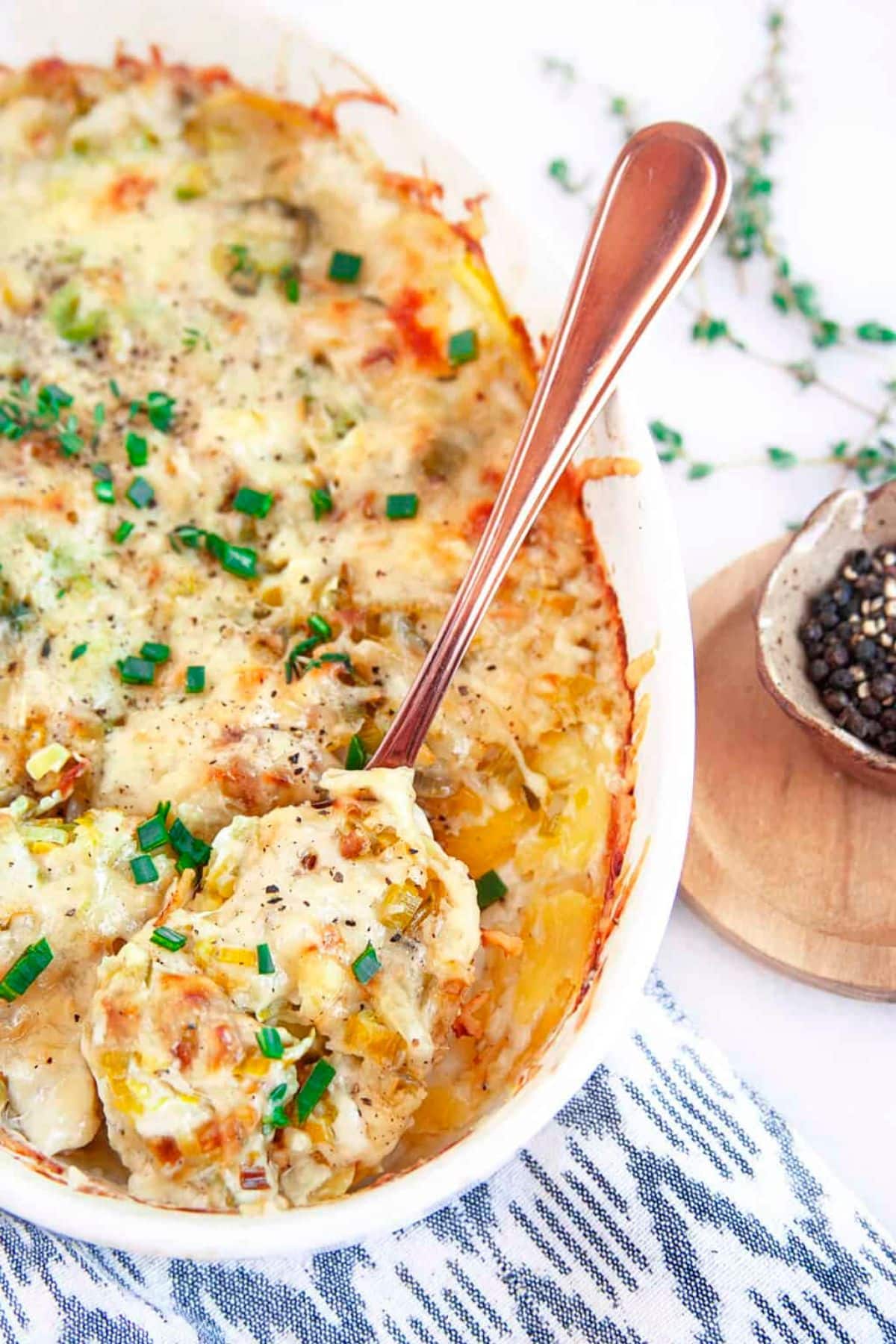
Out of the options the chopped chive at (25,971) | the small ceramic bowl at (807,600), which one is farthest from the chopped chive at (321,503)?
the chopped chive at (25,971)

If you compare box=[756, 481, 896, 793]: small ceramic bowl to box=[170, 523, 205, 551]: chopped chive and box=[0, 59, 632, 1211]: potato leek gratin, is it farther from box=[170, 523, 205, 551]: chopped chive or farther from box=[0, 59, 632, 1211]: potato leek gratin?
box=[170, 523, 205, 551]: chopped chive

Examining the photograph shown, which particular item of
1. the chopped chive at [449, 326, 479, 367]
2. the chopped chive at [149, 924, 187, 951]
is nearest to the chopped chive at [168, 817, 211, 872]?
the chopped chive at [149, 924, 187, 951]

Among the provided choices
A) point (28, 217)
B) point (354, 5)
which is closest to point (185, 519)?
point (28, 217)

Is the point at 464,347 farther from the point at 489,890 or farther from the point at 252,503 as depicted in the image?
the point at 489,890

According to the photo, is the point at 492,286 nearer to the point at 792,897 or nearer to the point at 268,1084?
the point at 792,897

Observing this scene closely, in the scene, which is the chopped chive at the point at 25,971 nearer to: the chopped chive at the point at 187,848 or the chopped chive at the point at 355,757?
the chopped chive at the point at 187,848

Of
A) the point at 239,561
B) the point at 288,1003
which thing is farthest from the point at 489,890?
the point at 239,561
